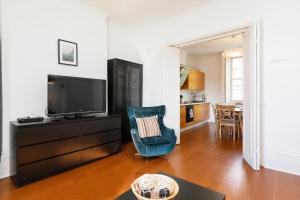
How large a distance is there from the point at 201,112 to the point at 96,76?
13.5 ft

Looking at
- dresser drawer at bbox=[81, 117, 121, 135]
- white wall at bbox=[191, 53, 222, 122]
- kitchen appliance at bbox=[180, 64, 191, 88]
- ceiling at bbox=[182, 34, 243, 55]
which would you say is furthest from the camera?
white wall at bbox=[191, 53, 222, 122]

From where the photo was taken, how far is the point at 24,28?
256cm

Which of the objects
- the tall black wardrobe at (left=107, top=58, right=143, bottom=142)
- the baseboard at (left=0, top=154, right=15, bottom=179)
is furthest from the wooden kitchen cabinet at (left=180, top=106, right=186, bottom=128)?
the baseboard at (left=0, top=154, right=15, bottom=179)

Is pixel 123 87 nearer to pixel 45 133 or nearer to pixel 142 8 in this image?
pixel 142 8

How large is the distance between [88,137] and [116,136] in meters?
0.60

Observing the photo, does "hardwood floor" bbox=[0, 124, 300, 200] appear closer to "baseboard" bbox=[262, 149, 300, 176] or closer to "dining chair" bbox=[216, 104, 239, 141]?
"baseboard" bbox=[262, 149, 300, 176]

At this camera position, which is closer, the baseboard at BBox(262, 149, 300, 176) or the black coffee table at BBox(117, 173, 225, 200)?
the black coffee table at BBox(117, 173, 225, 200)

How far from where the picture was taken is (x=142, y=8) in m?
3.40

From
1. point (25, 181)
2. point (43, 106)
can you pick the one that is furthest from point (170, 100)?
point (25, 181)

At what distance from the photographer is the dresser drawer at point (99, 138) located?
2.79 meters

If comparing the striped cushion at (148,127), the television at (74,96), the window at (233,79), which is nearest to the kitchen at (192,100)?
the window at (233,79)

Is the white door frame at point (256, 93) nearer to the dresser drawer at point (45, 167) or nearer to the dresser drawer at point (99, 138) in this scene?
the dresser drawer at point (99, 138)

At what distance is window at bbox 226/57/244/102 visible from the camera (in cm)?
648

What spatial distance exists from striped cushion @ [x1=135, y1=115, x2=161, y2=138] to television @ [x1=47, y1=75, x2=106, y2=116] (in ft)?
2.55
